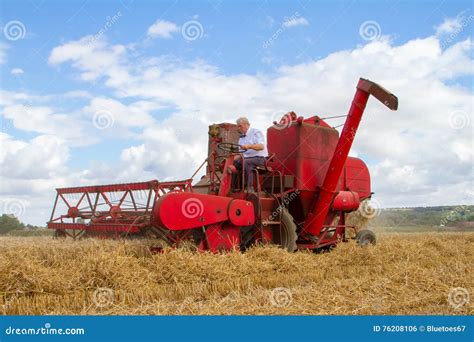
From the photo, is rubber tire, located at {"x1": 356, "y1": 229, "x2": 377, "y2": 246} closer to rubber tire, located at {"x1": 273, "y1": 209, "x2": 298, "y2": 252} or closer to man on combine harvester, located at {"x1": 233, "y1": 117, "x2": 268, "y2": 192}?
rubber tire, located at {"x1": 273, "y1": 209, "x2": 298, "y2": 252}

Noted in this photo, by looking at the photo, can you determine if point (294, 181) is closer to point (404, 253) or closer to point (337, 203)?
point (337, 203)

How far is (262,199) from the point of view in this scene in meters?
8.16

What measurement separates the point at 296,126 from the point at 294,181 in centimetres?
106

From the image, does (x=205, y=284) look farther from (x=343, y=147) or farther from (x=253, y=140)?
(x=343, y=147)

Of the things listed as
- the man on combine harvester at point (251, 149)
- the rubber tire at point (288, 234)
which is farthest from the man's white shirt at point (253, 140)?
the rubber tire at point (288, 234)

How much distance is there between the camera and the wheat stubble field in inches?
184

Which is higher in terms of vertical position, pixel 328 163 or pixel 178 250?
pixel 328 163

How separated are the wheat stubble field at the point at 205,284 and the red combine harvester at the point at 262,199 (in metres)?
0.58

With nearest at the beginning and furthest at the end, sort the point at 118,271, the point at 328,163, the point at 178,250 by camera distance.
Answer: the point at 118,271
the point at 178,250
the point at 328,163

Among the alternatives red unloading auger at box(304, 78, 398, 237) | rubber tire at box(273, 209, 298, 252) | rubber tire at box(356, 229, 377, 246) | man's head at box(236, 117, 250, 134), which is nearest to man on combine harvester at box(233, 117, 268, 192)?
man's head at box(236, 117, 250, 134)

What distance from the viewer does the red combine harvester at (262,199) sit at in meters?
6.96

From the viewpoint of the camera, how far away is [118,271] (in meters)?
5.48

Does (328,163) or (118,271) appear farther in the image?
(328,163)

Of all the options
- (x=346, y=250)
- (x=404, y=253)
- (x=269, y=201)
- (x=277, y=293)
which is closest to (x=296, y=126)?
(x=269, y=201)
